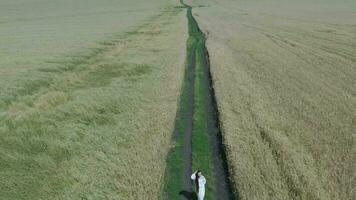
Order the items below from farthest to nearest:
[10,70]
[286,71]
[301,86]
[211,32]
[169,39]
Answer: [211,32] → [169,39] → [10,70] → [286,71] → [301,86]

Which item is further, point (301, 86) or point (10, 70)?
point (10, 70)

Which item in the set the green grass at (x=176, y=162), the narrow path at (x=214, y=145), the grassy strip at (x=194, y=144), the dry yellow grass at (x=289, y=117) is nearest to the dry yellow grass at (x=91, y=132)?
the green grass at (x=176, y=162)

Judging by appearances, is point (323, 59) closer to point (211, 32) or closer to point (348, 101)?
point (348, 101)

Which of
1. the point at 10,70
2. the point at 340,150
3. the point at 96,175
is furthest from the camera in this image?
the point at 10,70

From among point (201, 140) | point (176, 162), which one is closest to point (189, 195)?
point (176, 162)

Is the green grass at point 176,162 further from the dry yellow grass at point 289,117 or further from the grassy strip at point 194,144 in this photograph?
the dry yellow grass at point 289,117

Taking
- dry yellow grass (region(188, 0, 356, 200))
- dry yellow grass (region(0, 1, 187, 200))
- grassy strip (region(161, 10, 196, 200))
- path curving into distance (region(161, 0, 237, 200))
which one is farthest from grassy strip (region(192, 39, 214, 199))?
dry yellow grass (region(0, 1, 187, 200))

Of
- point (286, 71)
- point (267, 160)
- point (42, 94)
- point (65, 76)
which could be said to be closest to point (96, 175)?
point (267, 160)
